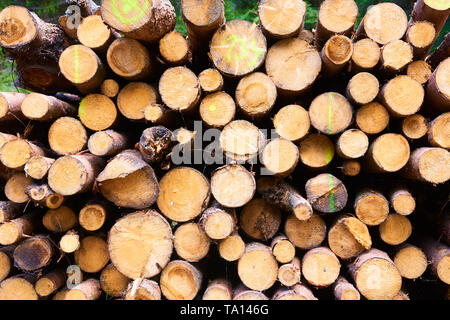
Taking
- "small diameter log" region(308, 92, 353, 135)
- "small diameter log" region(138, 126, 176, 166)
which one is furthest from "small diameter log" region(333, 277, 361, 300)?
"small diameter log" region(138, 126, 176, 166)

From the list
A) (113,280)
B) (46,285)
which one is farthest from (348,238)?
(46,285)

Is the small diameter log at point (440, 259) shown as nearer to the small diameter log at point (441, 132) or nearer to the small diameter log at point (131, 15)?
the small diameter log at point (441, 132)

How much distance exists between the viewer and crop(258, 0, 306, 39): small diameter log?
94.2 inches

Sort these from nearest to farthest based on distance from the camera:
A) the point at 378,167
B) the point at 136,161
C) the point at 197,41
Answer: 1. the point at 136,161
2. the point at 378,167
3. the point at 197,41

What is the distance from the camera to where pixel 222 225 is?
7.27 feet

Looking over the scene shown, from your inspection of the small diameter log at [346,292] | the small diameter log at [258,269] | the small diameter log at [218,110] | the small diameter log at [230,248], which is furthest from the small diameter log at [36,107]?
the small diameter log at [346,292]

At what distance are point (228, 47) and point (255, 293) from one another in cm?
193

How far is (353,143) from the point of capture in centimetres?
230

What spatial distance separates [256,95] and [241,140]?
0.39m

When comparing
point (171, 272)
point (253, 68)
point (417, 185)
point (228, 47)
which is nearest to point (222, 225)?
point (171, 272)

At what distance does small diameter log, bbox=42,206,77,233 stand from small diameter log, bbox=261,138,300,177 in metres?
1.65

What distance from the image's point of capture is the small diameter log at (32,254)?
2395 millimetres

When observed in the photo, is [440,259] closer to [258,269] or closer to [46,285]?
[258,269]

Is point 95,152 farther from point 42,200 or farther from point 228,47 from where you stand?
point 228,47
